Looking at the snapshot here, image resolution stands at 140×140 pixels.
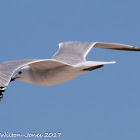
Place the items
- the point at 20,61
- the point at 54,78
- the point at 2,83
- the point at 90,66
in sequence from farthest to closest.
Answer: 1. the point at 54,78
2. the point at 90,66
3. the point at 20,61
4. the point at 2,83

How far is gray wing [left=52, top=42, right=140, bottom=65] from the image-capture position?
1301cm

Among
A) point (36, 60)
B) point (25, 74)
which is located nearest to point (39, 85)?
point (25, 74)

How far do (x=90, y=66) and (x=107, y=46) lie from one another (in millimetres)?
3069

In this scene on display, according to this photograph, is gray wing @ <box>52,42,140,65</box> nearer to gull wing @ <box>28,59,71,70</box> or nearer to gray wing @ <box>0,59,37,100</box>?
gull wing @ <box>28,59,71,70</box>

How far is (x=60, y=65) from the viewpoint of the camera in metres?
12.2

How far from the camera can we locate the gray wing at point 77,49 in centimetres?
1301

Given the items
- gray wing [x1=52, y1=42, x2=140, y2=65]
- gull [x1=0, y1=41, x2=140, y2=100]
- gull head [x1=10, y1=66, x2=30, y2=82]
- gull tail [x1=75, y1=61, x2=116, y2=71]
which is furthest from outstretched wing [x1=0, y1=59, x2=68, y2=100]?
gull head [x1=10, y1=66, x2=30, y2=82]

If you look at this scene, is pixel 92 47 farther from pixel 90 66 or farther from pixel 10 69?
pixel 10 69

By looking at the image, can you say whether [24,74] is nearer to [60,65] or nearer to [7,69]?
[60,65]

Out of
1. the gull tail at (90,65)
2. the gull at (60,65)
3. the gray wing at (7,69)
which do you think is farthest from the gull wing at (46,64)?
the gray wing at (7,69)

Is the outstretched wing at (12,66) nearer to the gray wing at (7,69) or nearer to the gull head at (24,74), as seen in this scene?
the gray wing at (7,69)

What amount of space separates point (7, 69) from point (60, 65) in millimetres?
2203

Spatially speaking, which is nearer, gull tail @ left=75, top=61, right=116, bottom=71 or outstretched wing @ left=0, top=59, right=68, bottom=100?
outstretched wing @ left=0, top=59, right=68, bottom=100

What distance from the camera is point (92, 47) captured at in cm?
1441
